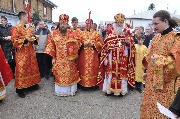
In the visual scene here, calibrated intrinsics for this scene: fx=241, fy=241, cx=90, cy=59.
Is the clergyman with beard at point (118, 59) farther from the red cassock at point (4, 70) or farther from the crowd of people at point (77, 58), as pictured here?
the red cassock at point (4, 70)

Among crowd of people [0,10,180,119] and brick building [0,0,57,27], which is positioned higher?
brick building [0,0,57,27]

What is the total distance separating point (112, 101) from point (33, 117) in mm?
1914

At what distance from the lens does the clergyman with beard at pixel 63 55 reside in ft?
19.7

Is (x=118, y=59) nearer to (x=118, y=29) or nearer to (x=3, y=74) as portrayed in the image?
(x=118, y=29)

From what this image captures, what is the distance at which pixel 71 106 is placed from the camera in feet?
17.3

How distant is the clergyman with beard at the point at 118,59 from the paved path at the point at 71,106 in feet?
1.02

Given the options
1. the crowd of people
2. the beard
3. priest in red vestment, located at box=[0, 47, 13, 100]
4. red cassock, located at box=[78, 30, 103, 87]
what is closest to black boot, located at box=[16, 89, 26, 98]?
the crowd of people

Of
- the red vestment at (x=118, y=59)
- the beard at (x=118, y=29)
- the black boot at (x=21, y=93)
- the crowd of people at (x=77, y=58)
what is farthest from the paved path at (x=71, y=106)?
the beard at (x=118, y=29)

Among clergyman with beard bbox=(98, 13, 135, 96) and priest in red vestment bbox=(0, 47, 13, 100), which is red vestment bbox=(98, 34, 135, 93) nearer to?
clergyman with beard bbox=(98, 13, 135, 96)

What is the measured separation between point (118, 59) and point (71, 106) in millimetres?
1571

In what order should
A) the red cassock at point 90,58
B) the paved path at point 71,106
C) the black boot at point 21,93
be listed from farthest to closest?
the red cassock at point 90,58 → the black boot at point 21,93 → the paved path at point 71,106

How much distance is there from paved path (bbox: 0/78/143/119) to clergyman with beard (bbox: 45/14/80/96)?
0.30 metres

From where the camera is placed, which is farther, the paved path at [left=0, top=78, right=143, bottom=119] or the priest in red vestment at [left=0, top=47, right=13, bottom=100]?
the priest in red vestment at [left=0, top=47, right=13, bottom=100]

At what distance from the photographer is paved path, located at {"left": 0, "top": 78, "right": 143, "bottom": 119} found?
475cm
